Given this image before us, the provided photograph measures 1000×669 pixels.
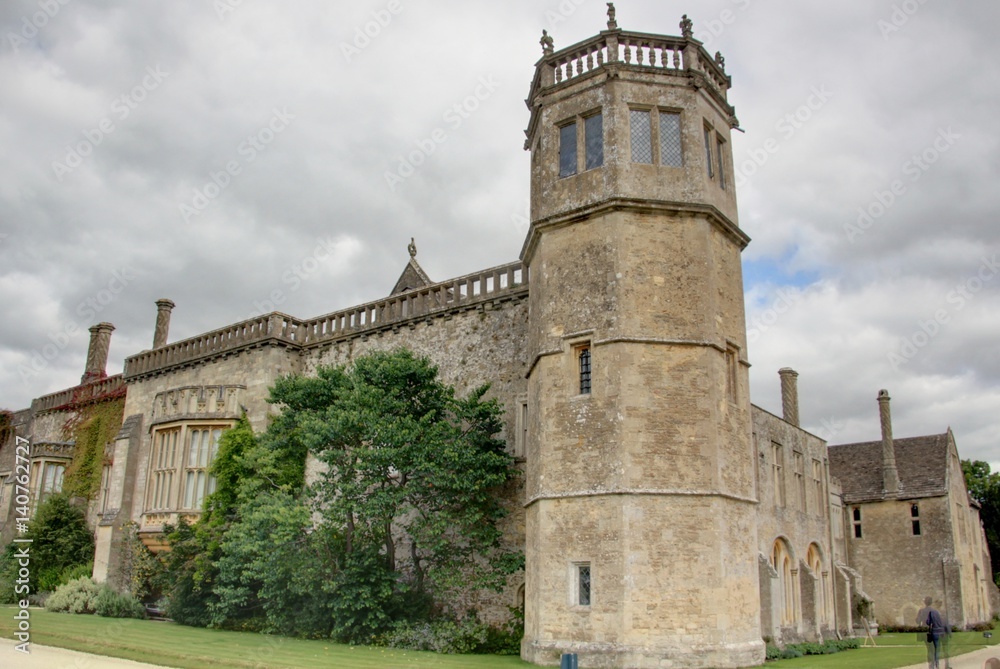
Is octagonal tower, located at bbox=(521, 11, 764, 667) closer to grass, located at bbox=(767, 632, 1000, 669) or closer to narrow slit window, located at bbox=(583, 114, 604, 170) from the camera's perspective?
narrow slit window, located at bbox=(583, 114, 604, 170)

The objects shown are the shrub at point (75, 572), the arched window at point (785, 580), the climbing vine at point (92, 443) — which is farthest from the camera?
the climbing vine at point (92, 443)

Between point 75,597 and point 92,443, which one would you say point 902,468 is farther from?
point 92,443

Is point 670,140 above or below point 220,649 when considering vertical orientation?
above

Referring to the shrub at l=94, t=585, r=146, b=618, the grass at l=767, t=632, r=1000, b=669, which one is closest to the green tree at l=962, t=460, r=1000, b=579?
the grass at l=767, t=632, r=1000, b=669

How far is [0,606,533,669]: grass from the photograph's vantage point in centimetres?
1278

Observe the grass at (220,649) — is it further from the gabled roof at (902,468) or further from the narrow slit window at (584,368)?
the gabled roof at (902,468)

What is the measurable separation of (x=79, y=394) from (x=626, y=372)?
25.7m

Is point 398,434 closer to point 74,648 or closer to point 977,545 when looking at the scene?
point 74,648

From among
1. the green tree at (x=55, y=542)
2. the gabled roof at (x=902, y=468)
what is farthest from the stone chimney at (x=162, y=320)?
the gabled roof at (x=902, y=468)

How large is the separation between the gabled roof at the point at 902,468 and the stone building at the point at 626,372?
638 inches

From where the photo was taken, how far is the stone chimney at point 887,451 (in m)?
36.8

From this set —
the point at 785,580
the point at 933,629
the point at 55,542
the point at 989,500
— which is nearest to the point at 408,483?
the point at 933,629

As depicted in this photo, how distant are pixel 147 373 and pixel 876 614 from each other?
31.7 metres

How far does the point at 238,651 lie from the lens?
1438cm
